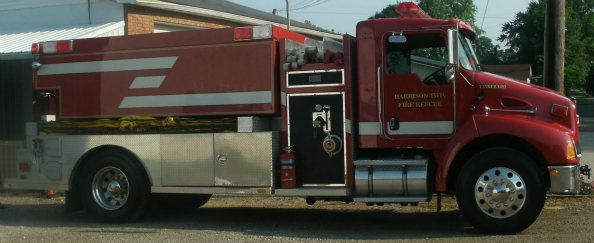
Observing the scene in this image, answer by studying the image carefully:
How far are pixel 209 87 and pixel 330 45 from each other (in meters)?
1.76

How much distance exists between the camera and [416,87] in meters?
9.02

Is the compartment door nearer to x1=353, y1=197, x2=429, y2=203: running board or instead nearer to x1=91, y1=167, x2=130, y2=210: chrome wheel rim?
x1=353, y1=197, x2=429, y2=203: running board

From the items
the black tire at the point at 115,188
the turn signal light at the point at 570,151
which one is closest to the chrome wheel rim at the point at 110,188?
the black tire at the point at 115,188

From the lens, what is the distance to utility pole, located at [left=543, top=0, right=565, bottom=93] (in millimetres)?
12305

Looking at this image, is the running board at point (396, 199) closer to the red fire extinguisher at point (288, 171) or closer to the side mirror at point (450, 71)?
the red fire extinguisher at point (288, 171)

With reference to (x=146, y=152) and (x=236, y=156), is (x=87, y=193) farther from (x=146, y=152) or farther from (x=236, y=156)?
(x=236, y=156)

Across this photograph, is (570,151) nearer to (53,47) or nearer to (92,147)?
(92,147)

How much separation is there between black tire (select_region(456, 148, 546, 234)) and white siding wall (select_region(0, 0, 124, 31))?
1055cm

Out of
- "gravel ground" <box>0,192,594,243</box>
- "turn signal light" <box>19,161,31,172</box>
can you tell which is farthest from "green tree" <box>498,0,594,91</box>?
"turn signal light" <box>19,161,31,172</box>

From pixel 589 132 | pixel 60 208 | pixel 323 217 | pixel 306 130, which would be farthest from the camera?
pixel 589 132

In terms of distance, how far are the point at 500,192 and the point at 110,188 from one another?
5.49 metres

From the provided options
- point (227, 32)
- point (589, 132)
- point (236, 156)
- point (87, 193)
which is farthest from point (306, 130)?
point (589, 132)

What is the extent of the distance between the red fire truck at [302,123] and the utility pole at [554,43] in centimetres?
351

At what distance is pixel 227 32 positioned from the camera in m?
9.69
